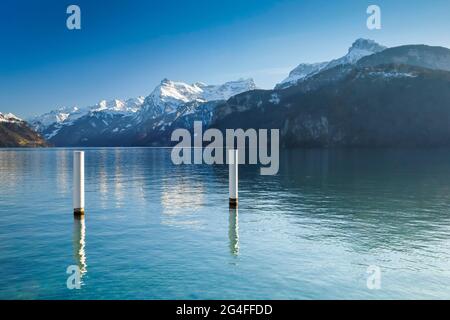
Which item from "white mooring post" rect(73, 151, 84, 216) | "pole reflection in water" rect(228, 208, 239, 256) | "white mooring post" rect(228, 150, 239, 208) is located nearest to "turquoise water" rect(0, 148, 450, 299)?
"pole reflection in water" rect(228, 208, 239, 256)

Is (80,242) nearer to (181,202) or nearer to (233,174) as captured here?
(233,174)

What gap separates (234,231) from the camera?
35.3 m

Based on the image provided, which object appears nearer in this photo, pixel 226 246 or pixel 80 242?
pixel 226 246

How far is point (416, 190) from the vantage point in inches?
2516

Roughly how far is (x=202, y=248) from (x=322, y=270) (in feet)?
29.1

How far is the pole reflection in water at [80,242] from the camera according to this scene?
2547 cm

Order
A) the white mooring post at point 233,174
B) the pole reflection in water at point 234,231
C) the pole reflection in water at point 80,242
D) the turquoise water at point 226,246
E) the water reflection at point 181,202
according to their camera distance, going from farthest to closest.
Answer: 1. the white mooring post at point 233,174
2. the water reflection at point 181,202
3. the pole reflection in water at point 234,231
4. the pole reflection in water at point 80,242
5. the turquoise water at point 226,246

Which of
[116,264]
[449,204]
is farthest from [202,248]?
[449,204]

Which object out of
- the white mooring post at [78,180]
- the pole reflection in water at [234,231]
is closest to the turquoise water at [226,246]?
the pole reflection in water at [234,231]

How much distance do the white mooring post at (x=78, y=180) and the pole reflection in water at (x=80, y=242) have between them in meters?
1.14

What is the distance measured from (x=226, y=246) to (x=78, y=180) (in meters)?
17.3

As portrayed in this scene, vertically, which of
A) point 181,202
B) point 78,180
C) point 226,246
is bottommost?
point 226,246

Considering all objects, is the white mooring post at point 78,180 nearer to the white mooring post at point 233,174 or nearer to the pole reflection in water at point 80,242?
the pole reflection in water at point 80,242

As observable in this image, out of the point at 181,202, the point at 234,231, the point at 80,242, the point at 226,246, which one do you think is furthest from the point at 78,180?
the point at 226,246
